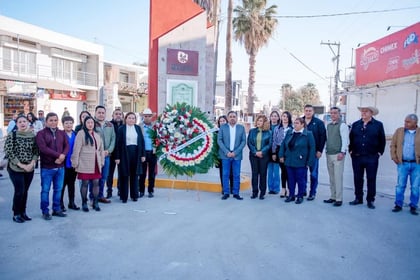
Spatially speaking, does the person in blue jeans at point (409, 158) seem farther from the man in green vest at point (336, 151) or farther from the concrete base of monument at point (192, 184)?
the concrete base of monument at point (192, 184)

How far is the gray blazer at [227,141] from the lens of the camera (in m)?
6.95

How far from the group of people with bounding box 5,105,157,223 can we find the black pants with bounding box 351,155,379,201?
3.95 m

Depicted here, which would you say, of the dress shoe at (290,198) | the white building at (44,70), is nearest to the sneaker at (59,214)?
the dress shoe at (290,198)

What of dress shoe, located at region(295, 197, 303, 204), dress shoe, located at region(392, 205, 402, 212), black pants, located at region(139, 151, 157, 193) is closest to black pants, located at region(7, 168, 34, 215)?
black pants, located at region(139, 151, 157, 193)

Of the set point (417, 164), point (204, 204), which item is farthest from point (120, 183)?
point (417, 164)

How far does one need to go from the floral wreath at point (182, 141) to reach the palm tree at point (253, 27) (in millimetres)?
20810

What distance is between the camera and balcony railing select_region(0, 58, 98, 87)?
79.4 ft

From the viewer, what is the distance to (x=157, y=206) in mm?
6297

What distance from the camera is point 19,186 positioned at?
5.05 m

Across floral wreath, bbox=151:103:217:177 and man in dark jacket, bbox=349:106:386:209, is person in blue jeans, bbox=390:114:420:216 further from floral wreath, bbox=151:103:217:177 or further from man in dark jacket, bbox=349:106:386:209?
floral wreath, bbox=151:103:217:177

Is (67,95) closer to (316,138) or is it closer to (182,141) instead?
(182,141)

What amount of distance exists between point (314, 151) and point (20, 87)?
2138 cm

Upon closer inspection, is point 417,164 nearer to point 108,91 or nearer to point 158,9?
point 158,9

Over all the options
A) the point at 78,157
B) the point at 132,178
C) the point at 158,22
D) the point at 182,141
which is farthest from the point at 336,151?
the point at 158,22
